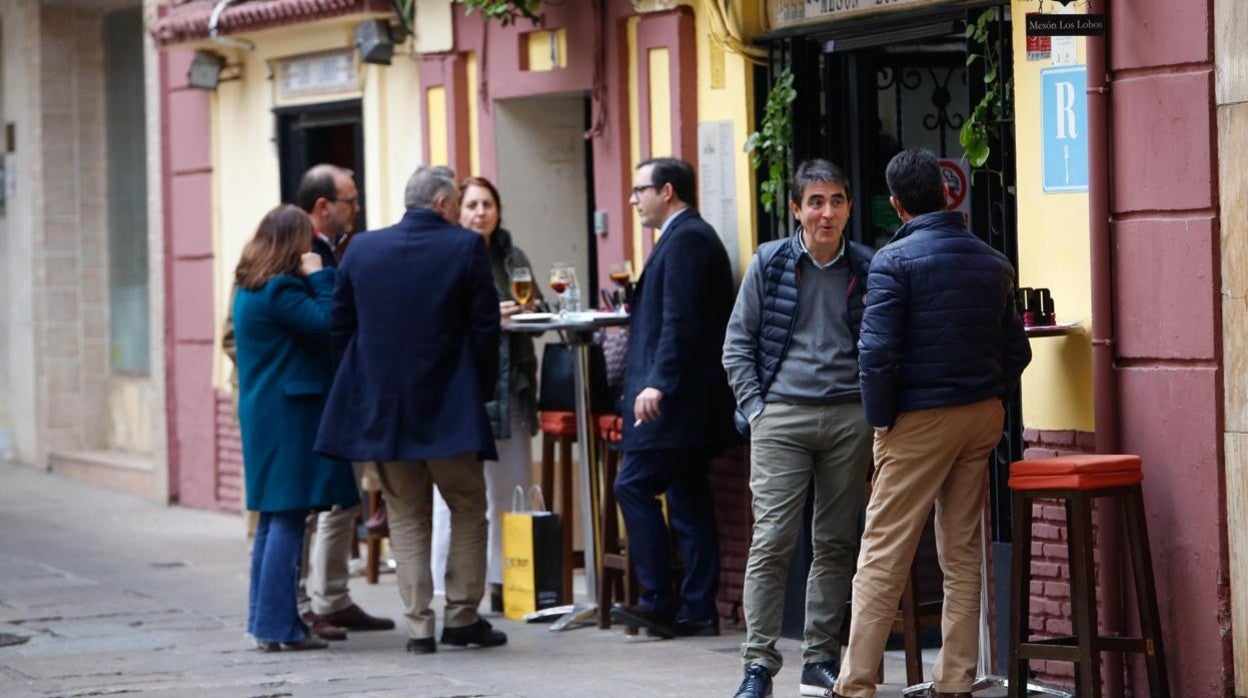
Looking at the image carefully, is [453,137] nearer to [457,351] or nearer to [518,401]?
[518,401]

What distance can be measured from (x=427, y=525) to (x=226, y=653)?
3.31 ft

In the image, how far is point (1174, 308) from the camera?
758cm

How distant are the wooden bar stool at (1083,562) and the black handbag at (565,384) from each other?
3.05 m

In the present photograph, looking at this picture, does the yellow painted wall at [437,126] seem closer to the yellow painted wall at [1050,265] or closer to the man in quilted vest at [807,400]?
the man in quilted vest at [807,400]

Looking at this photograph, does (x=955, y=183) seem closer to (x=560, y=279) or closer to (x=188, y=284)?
(x=560, y=279)

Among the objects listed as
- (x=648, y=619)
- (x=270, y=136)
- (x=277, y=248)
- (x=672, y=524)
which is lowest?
(x=648, y=619)

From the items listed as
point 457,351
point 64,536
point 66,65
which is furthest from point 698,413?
point 66,65

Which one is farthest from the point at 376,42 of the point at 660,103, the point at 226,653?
the point at 226,653

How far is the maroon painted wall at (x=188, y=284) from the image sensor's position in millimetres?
15023

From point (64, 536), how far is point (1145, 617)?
8263 millimetres

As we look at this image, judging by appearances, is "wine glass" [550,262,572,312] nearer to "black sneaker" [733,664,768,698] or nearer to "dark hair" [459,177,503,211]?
"dark hair" [459,177,503,211]

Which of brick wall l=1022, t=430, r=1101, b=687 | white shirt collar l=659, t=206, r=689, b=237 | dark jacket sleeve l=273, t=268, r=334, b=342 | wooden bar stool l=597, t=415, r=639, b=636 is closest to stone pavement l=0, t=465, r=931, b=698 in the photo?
wooden bar stool l=597, t=415, r=639, b=636

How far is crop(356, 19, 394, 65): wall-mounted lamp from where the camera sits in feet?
41.3

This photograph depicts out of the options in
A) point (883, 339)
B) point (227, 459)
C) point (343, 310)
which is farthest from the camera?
point (227, 459)
